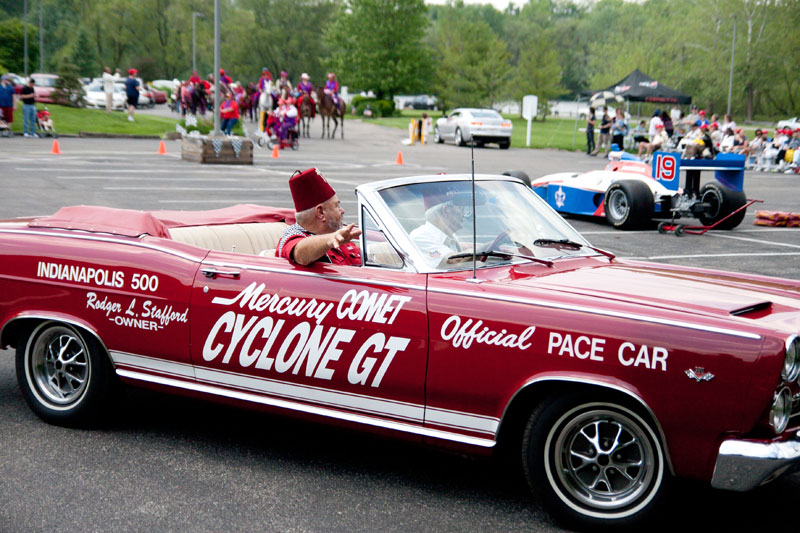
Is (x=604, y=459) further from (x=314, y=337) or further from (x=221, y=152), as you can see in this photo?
(x=221, y=152)

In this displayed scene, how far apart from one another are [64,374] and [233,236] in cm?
129

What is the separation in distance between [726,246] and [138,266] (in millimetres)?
9869

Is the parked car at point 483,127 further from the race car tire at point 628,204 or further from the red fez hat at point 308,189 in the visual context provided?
the red fez hat at point 308,189

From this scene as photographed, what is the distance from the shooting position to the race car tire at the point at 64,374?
4.85m

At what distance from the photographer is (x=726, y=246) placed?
41.5 feet

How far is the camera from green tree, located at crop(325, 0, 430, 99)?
68625 mm

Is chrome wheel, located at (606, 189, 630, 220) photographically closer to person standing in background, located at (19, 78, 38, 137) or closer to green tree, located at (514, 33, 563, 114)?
person standing in background, located at (19, 78, 38, 137)

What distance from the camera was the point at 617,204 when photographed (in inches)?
566

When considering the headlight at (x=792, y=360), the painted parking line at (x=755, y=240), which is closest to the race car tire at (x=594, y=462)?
the headlight at (x=792, y=360)

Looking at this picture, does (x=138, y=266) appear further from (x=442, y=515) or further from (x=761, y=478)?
(x=761, y=478)

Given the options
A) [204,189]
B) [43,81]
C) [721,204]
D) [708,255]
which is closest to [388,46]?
[43,81]

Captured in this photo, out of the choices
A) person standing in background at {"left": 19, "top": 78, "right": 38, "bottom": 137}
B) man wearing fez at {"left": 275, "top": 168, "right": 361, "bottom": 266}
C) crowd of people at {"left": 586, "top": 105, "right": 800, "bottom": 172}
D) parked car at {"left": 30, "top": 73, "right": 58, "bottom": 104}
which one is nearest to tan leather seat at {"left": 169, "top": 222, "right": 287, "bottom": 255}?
man wearing fez at {"left": 275, "top": 168, "right": 361, "bottom": 266}

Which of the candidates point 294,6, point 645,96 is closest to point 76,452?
point 645,96

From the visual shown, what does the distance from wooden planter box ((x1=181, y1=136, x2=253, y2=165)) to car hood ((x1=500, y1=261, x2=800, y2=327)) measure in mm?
18829
